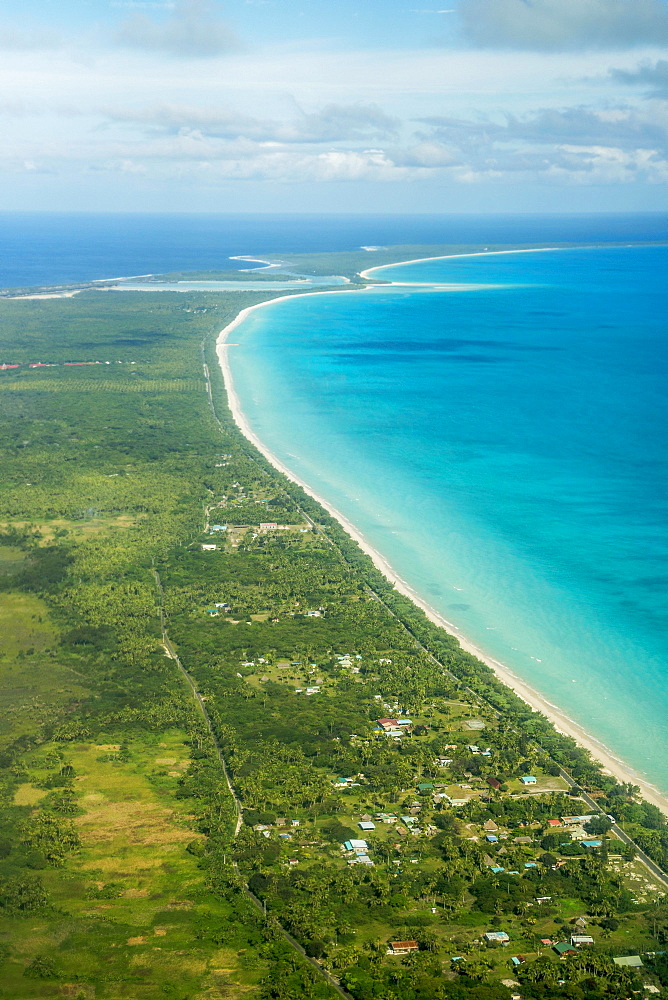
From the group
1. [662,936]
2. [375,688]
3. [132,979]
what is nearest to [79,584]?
[375,688]

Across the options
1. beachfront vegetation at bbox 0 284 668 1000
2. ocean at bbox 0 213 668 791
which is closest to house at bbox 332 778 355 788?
beachfront vegetation at bbox 0 284 668 1000

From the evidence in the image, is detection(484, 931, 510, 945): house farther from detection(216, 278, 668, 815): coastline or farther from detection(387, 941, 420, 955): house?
detection(216, 278, 668, 815): coastline

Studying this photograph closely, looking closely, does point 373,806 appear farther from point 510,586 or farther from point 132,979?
point 510,586

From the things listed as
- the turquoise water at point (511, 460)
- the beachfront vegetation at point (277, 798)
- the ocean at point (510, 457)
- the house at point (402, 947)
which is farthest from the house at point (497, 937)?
the ocean at point (510, 457)

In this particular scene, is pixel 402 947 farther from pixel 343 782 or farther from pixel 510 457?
pixel 510 457

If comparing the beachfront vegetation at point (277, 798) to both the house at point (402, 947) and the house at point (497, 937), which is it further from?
the house at point (497, 937)

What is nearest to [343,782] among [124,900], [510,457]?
[124,900]

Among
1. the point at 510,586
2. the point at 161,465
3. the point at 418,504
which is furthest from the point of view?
the point at 161,465
